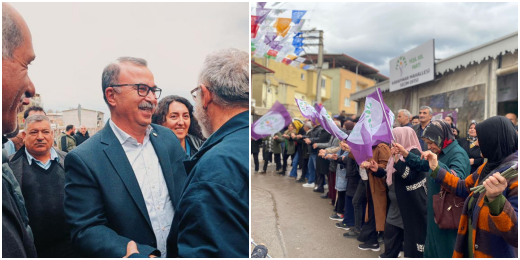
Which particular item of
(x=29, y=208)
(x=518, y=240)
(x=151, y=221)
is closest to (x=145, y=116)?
(x=151, y=221)

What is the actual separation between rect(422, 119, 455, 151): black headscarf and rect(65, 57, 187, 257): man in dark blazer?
7.42 ft

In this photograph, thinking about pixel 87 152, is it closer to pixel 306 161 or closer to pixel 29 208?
pixel 29 208

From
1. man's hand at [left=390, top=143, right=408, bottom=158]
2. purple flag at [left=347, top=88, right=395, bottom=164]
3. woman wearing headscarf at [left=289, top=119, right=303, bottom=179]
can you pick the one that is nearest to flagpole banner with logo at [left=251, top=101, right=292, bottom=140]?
purple flag at [left=347, top=88, right=395, bottom=164]

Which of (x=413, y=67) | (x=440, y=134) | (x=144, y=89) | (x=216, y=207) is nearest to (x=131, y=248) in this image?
(x=216, y=207)

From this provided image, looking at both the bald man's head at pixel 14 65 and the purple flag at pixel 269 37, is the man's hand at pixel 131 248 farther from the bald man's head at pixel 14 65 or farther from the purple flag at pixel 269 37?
the purple flag at pixel 269 37

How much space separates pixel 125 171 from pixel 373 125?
2161 mm

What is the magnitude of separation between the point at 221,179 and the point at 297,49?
9.54 metres

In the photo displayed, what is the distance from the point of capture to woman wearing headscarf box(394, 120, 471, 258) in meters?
2.89

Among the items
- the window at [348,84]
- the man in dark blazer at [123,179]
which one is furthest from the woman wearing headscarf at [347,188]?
the window at [348,84]

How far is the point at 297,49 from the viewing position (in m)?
10.7

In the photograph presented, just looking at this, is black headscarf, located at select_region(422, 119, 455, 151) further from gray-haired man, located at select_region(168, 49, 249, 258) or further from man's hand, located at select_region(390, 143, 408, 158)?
gray-haired man, located at select_region(168, 49, 249, 258)

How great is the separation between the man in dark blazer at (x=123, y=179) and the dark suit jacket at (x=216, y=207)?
144 mm

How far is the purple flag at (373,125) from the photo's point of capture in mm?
3020

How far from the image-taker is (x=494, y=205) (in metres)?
1.97
